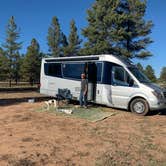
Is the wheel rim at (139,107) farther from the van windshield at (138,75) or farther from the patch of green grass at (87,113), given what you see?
the patch of green grass at (87,113)

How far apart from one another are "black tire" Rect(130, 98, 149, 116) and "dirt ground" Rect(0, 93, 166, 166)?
3.36 feet

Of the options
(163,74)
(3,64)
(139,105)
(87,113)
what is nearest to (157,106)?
(139,105)

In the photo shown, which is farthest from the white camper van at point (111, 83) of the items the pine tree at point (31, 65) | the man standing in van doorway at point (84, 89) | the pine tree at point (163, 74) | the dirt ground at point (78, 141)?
the pine tree at point (163, 74)

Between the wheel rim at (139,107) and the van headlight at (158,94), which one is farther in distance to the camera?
the wheel rim at (139,107)

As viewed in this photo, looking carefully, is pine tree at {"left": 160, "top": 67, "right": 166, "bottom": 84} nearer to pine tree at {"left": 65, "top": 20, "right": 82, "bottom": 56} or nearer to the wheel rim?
pine tree at {"left": 65, "top": 20, "right": 82, "bottom": 56}

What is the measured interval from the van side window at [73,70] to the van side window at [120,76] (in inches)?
74.7

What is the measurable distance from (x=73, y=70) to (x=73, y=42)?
29656 millimetres

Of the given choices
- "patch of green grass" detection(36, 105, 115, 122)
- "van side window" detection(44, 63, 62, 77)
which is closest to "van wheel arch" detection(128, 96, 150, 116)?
"patch of green grass" detection(36, 105, 115, 122)

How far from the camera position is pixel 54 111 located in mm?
11602

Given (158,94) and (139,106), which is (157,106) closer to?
(158,94)

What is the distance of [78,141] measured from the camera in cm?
721

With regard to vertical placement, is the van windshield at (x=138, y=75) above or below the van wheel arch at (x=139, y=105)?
above

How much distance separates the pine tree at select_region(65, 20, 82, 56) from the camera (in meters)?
42.4

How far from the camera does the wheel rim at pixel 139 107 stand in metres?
11.9
